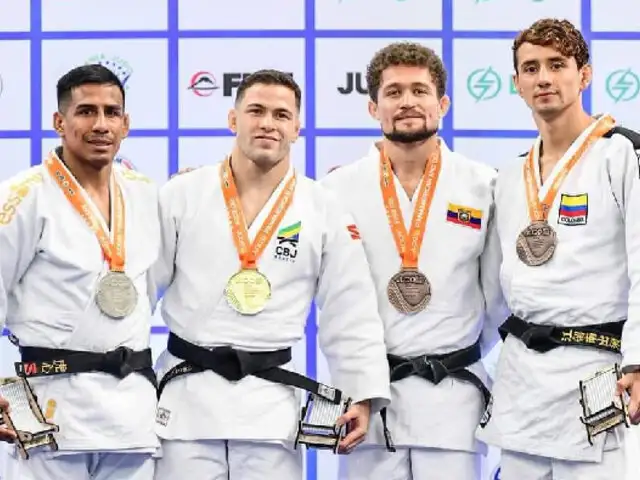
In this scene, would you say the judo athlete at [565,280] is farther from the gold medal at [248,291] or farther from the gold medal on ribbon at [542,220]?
the gold medal at [248,291]

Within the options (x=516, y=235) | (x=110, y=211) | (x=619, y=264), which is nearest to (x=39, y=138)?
(x=110, y=211)

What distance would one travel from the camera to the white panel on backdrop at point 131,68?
5504 millimetres

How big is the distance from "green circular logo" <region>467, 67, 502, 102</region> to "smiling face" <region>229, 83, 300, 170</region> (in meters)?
1.70

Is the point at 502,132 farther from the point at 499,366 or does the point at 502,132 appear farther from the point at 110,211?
the point at 110,211

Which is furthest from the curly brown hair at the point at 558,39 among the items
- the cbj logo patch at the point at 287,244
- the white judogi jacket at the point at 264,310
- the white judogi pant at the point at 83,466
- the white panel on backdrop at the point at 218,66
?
the white judogi pant at the point at 83,466

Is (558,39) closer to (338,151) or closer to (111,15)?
(338,151)

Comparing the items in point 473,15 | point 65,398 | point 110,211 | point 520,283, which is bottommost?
point 65,398

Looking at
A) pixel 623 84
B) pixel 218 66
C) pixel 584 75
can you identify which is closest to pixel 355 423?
pixel 584 75

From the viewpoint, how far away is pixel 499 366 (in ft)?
13.1

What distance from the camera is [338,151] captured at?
5.54m

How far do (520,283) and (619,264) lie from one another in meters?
0.34

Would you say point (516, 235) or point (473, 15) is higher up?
point (473, 15)

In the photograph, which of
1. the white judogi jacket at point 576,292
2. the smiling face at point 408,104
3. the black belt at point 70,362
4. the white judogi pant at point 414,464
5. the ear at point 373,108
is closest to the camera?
the black belt at point 70,362

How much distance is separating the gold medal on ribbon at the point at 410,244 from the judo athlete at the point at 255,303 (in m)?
0.12
